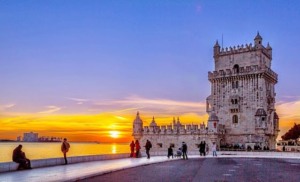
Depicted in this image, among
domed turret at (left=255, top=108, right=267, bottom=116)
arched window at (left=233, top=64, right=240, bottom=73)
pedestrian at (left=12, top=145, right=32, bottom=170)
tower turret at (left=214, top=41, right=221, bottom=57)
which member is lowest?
pedestrian at (left=12, top=145, right=32, bottom=170)

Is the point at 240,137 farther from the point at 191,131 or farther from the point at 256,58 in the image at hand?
the point at 256,58

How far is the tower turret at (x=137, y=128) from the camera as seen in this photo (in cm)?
7106

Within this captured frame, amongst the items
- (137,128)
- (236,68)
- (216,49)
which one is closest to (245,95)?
(236,68)

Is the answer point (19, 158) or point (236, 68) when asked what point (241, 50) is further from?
point (19, 158)

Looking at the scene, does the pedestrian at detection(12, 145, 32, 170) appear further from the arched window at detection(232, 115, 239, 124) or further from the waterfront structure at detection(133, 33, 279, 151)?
the arched window at detection(232, 115, 239, 124)

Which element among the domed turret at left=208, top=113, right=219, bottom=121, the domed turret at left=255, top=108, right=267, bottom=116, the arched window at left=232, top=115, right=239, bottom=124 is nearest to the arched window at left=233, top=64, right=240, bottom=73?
the arched window at left=232, top=115, right=239, bottom=124

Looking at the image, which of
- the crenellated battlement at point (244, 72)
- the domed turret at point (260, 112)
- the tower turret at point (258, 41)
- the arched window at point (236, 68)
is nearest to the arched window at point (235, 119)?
the domed turret at point (260, 112)

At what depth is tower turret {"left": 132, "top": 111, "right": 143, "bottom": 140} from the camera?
71.1m

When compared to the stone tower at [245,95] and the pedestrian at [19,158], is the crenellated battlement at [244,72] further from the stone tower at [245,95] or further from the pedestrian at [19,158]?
the pedestrian at [19,158]

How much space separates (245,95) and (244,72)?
375cm

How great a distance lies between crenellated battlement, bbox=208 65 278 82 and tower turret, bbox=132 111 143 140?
14.8 m

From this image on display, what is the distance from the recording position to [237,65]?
66.4 metres

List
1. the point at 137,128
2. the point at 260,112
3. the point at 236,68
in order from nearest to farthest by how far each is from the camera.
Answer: the point at 260,112 < the point at 236,68 < the point at 137,128

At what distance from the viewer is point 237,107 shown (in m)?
64.4
